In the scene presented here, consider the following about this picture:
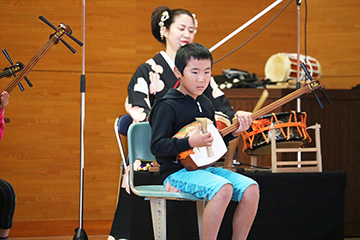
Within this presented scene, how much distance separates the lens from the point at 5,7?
184 inches

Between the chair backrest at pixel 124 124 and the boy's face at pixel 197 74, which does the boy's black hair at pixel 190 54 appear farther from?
the chair backrest at pixel 124 124

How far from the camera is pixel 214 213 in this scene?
202 centimetres

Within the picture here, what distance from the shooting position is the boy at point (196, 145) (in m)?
2.02

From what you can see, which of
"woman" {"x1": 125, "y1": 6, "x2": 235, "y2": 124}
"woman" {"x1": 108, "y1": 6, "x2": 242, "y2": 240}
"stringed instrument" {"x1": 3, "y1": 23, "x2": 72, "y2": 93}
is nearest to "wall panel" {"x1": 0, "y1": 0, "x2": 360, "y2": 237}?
"woman" {"x1": 108, "y1": 6, "x2": 242, "y2": 240}

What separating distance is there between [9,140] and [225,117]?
7.84 ft

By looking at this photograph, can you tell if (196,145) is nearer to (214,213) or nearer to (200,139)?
(200,139)

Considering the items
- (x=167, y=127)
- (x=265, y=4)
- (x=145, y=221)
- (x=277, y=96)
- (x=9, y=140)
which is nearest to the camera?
(x=167, y=127)

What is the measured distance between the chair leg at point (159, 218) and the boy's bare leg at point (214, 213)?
17 centimetres

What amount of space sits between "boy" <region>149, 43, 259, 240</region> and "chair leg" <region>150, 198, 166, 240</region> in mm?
80

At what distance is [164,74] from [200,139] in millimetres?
1128

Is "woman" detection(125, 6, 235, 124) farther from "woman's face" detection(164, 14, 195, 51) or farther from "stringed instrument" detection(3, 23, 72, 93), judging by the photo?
"stringed instrument" detection(3, 23, 72, 93)

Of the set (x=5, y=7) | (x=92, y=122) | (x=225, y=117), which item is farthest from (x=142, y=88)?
(x=5, y=7)

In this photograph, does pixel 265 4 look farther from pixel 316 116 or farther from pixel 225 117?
pixel 225 117

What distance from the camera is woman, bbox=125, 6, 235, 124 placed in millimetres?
3023
